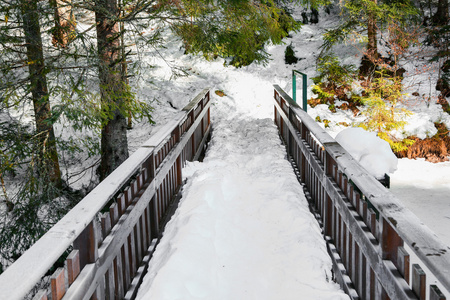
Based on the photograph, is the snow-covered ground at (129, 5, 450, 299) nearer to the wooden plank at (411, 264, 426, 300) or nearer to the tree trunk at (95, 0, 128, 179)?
the wooden plank at (411, 264, 426, 300)

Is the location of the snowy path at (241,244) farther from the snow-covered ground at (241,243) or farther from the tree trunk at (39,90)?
the tree trunk at (39,90)

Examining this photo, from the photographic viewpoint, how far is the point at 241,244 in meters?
3.87

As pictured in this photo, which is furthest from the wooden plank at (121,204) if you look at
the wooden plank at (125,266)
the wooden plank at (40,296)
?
the wooden plank at (40,296)

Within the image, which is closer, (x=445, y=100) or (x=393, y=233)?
(x=393, y=233)

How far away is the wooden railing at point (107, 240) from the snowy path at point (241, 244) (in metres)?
0.22

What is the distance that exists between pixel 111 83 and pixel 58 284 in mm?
5344

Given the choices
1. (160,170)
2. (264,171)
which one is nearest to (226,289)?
(160,170)

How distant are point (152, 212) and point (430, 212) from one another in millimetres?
6749

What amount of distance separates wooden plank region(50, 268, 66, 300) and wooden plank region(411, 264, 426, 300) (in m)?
1.71

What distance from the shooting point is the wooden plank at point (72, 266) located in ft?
6.54

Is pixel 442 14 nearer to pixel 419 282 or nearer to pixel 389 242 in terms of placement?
pixel 389 242

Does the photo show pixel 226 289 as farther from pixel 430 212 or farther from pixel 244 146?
pixel 430 212

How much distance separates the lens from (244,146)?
27.6 feet

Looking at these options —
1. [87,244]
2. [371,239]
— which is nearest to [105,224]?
[87,244]
